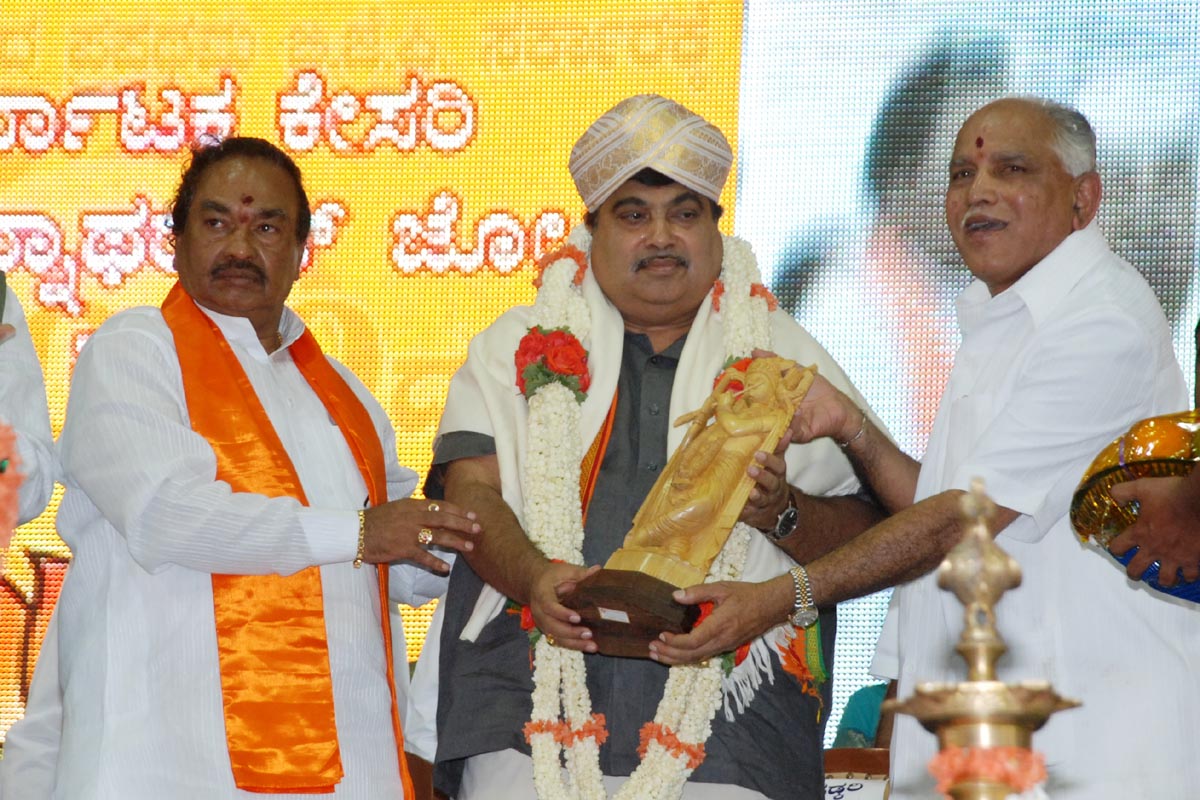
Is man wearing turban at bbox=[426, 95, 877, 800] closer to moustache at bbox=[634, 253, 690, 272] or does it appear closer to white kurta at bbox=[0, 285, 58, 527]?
moustache at bbox=[634, 253, 690, 272]

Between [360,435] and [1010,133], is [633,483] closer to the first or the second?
[360,435]

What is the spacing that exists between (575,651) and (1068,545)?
3.18ft

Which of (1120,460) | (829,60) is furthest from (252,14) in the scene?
(1120,460)

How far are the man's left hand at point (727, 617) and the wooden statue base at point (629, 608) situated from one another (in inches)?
0.8

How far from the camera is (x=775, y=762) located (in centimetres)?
339

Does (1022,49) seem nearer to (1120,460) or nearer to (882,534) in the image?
(882,534)

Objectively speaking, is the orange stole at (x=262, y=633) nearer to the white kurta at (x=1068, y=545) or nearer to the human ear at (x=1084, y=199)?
the white kurta at (x=1068, y=545)

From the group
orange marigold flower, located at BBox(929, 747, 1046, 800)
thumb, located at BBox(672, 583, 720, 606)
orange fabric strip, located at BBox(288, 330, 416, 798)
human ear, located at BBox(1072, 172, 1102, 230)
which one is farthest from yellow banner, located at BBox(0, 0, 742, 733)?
orange marigold flower, located at BBox(929, 747, 1046, 800)

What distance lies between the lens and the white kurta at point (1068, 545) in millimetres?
3008

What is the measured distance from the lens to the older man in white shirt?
303 cm

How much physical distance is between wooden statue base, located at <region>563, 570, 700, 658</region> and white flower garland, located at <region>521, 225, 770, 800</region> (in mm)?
154

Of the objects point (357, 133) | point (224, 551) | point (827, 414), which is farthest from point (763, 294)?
point (357, 133)

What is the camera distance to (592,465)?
3.59 meters

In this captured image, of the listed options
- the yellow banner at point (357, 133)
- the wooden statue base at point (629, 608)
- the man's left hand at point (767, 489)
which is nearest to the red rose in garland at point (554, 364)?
the man's left hand at point (767, 489)
